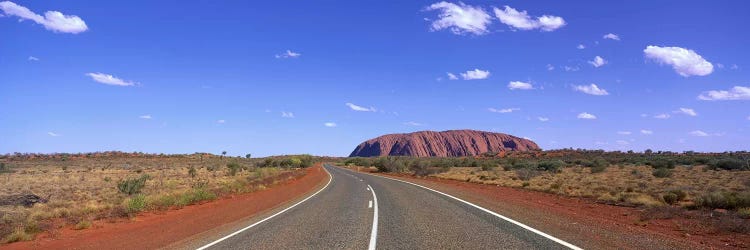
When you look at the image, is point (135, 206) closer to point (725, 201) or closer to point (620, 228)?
point (620, 228)

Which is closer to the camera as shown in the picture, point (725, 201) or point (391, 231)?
point (391, 231)

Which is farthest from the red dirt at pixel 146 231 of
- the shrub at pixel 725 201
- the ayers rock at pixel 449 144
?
the ayers rock at pixel 449 144

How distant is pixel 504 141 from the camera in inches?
7254

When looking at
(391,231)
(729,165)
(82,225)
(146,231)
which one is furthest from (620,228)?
(729,165)

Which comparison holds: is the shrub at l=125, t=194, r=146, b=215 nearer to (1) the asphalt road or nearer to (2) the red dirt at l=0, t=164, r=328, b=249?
(2) the red dirt at l=0, t=164, r=328, b=249

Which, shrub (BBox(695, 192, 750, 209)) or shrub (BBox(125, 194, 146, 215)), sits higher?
shrub (BBox(695, 192, 750, 209))

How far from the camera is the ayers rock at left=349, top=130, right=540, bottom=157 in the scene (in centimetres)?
18000

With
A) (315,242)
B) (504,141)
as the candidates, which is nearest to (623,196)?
(315,242)

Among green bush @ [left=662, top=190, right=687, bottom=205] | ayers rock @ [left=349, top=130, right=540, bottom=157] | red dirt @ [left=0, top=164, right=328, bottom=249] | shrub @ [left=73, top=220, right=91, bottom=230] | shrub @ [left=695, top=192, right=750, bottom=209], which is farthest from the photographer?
ayers rock @ [left=349, top=130, right=540, bottom=157]

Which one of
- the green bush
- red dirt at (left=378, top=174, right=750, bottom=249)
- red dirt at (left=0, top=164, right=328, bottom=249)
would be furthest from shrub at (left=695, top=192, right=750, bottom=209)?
red dirt at (left=0, top=164, right=328, bottom=249)

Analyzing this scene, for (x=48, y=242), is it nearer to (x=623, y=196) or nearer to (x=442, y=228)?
(x=442, y=228)

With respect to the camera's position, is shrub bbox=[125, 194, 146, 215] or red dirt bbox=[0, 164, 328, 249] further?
shrub bbox=[125, 194, 146, 215]

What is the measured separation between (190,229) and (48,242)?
9.87 feet

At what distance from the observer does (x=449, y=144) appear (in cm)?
18962
